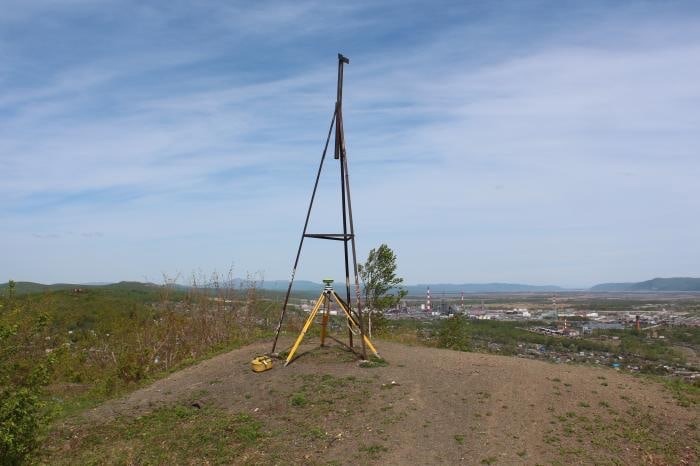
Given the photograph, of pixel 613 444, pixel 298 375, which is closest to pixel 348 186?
pixel 298 375

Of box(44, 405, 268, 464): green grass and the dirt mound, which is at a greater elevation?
the dirt mound

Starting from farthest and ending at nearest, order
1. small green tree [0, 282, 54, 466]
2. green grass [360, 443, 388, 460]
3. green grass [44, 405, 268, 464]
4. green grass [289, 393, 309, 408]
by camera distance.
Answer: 1. green grass [289, 393, 309, 408]
2. green grass [44, 405, 268, 464]
3. green grass [360, 443, 388, 460]
4. small green tree [0, 282, 54, 466]

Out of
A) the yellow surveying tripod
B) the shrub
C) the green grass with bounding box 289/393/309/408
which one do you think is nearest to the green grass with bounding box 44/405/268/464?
the green grass with bounding box 289/393/309/408

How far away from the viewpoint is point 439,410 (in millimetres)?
8352

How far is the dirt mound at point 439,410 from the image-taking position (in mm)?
7172

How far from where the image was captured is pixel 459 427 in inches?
306

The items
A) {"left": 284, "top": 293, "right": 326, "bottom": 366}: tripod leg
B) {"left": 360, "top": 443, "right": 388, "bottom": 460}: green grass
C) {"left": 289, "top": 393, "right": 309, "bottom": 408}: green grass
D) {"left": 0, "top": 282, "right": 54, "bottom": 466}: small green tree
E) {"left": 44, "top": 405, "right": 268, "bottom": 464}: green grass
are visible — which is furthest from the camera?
{"left": 284, "top": 293, "right": 326, "bottom": 366}: tripod leg

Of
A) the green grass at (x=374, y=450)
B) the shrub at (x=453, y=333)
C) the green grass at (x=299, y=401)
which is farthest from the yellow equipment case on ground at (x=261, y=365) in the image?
the shrub at (x=453, y=333)

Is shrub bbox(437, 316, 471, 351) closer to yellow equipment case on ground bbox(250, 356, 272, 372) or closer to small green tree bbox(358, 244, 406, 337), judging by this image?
small green tree bbox(358, 244, 406, 337)

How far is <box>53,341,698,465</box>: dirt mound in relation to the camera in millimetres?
7172

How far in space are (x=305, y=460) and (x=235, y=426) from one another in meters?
1.75

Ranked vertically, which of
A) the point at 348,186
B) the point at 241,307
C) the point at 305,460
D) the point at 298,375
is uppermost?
the point at 348,186

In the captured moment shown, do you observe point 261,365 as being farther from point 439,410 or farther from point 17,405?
point 17,405

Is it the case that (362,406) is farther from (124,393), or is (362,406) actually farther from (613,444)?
(124,393)
